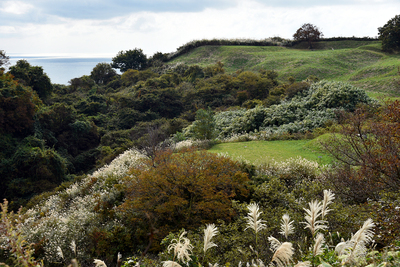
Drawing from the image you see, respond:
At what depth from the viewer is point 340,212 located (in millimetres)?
4184

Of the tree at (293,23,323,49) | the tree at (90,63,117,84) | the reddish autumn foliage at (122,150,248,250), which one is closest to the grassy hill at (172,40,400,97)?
the tree at (293,23,323,49)

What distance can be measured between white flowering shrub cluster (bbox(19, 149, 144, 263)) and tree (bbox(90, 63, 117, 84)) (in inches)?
1203

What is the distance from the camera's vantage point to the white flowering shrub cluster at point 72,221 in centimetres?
572

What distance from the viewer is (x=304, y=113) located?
45.3ft

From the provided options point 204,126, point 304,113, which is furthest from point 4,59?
point 304,113

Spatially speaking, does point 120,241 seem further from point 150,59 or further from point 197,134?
point 150,59

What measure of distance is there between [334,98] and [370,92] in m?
6.15

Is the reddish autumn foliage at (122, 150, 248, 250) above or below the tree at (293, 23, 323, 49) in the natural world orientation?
below

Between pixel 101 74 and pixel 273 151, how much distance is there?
33532mm

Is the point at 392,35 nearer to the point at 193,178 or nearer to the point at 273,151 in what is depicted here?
the point at 273,151

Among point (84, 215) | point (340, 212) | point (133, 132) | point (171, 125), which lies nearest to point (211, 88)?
point (171, 125)

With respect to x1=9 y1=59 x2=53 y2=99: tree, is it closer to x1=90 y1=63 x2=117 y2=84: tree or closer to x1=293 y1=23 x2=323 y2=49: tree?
x1=90 y1=63 x2=117 y2=84: tree

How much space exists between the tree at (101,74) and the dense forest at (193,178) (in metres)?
6.35

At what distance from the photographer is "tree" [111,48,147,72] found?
3866cm
